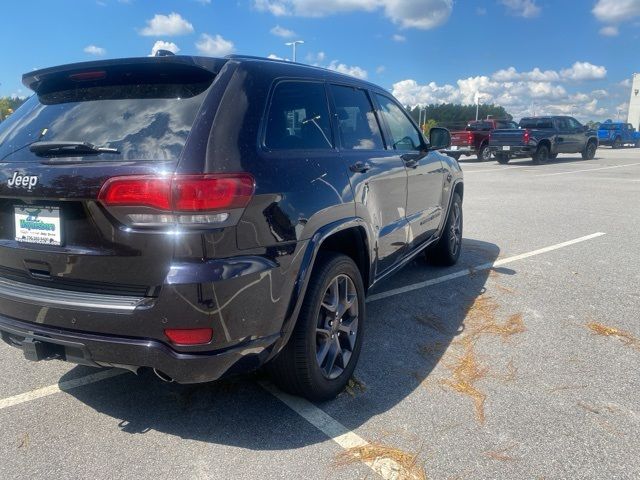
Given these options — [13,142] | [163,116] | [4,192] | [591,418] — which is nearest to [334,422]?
[591,418]

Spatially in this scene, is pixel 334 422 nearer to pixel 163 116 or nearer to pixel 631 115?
pixel 163 116

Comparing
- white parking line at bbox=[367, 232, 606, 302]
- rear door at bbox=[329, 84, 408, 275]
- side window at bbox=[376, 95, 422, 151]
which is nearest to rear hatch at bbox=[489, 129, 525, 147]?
white parking line at bbox=[367, 232, 606, 302]

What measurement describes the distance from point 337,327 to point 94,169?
156cm

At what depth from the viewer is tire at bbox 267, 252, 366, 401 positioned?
8.91 feet

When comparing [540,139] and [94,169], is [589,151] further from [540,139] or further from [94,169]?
[94,169]

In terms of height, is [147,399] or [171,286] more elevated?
[171,286]

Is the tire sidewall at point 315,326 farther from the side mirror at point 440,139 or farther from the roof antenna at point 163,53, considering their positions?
the side mirror at point 440,139

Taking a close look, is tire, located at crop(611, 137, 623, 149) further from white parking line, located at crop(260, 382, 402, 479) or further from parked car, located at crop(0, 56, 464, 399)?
white parking line, located at crop(260, 382, 402, 479)

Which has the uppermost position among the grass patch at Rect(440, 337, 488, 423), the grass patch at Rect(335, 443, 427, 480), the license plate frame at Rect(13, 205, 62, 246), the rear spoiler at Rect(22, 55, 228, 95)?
the rear spoiler at Rect(22, 55, 228, 95)

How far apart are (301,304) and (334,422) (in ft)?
2.24

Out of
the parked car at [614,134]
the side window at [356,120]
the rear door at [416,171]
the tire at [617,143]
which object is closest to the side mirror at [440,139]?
the rear door at [416,171]

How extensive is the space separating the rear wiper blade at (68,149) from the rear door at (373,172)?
4.59 ft

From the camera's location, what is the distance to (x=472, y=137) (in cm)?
2394

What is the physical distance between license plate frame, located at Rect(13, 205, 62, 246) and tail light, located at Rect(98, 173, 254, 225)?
0.32 metres
